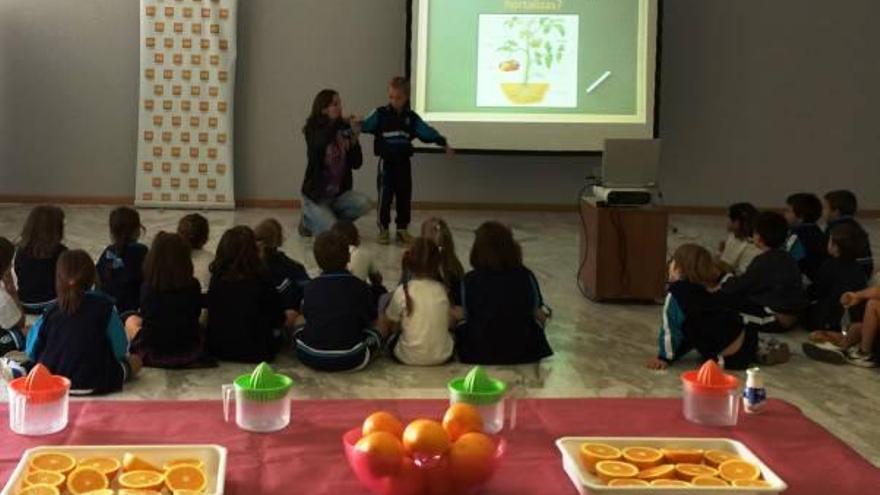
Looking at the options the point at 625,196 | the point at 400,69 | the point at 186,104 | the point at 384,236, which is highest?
the point at 400,69

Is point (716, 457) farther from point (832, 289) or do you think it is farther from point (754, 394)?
point (832, 289)

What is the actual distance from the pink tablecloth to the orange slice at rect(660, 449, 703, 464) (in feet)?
0.69

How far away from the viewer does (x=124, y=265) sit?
4801 mm

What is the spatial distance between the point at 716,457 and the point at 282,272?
2738 millimetres

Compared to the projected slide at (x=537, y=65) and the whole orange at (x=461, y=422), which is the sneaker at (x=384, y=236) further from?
the whole orange at (x=461, y=422)

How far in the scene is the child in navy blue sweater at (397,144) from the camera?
7500mm

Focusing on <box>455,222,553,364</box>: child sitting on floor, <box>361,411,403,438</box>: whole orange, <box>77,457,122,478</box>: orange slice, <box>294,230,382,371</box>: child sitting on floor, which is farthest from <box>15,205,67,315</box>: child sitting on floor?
<box>361,411,403,438</box>: whole orange

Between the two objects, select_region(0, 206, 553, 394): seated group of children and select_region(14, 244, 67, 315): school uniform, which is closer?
select_region(0, 206, 553, 394): seated group of children

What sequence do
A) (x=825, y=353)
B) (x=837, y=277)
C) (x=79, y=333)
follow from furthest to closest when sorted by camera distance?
(x=837, y=277) < (x=825, y=353) < (x=79, y=333)

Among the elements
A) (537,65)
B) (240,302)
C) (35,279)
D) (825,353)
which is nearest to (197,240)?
(240,302)

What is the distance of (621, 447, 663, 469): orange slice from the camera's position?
7.95 feet

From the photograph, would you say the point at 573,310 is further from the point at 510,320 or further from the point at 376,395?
the point at 376,395

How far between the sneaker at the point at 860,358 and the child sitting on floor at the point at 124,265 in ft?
10.1

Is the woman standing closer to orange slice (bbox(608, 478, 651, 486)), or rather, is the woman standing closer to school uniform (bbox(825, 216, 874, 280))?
school uniform (bbox(825, 216, 874, 280))
